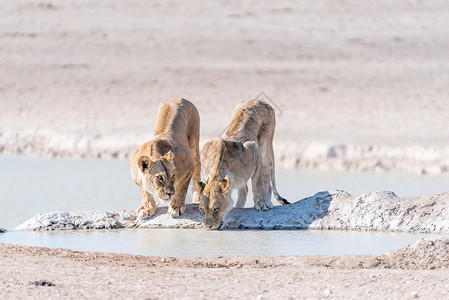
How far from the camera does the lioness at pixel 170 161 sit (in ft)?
34.2

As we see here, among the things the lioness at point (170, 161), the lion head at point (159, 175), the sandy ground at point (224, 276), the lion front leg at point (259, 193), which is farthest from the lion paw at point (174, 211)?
the sandy ground at point (224, 276)

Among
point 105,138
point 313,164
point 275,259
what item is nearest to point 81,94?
point 105,138

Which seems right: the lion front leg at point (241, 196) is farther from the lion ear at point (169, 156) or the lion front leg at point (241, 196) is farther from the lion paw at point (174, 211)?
the lion ear at point (169, 156)

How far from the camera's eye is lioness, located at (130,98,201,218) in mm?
10422

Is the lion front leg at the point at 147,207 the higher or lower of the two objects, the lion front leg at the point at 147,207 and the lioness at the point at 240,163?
the lower

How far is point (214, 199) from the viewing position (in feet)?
32.5

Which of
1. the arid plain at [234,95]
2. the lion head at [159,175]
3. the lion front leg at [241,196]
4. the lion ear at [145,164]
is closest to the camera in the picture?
the arid plain at [234,95]

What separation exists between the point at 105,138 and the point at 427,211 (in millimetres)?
12533

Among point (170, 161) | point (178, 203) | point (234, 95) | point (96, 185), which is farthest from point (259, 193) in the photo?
point (234, 95)

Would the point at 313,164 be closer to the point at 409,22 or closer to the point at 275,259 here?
the point at 275,259

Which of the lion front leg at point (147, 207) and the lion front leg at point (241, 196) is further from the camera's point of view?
the lion front leg at point (241, 196)

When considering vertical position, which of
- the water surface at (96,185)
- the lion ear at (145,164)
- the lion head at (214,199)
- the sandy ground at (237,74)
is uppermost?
the lion ear at (145,164)

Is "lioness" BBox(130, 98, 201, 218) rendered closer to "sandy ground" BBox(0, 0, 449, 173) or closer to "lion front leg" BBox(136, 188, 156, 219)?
"lion front leg" BBox(136, 188, 156, 219)

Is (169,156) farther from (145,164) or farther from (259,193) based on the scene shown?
(259,193)
